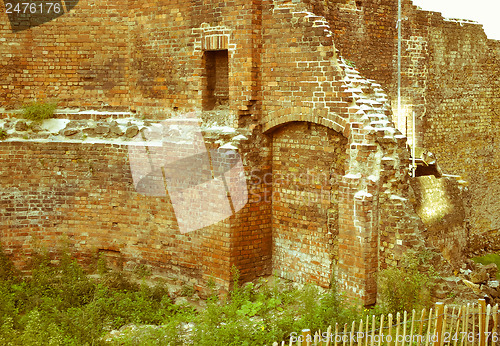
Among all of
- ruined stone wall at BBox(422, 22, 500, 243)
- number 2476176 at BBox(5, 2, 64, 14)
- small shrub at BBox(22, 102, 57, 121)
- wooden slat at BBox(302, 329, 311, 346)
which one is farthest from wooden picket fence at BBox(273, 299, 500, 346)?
number 2476176 at BBox(5, 2, 64, 14)

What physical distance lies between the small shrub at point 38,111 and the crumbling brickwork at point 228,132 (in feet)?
0.69

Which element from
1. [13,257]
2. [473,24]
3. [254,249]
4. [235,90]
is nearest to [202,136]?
[235,90]

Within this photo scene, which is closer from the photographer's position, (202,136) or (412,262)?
(412,262)

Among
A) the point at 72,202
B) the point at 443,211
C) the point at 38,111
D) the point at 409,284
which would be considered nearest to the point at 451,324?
the point at 409,284

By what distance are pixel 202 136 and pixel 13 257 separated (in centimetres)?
439

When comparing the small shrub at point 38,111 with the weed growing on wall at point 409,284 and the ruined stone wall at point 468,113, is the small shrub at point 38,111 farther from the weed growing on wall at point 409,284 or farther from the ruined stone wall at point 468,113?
the ruined stone wall at point 468,113

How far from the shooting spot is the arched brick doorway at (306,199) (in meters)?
8.41

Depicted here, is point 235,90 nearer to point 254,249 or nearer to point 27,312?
point 254,249

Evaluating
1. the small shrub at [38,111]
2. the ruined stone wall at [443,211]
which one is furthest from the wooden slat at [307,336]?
the small shrub at [38,111]

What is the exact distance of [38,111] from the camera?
10453 millimetres

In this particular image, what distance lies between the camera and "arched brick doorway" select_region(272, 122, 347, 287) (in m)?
8.41

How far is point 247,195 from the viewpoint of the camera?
29.2 feet

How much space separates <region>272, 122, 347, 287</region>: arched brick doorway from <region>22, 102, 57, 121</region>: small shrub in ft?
14.5

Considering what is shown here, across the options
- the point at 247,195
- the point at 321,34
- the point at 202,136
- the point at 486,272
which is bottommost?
the point at 486,272
